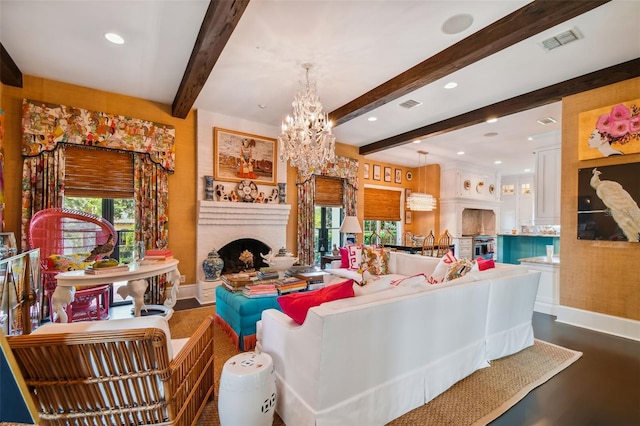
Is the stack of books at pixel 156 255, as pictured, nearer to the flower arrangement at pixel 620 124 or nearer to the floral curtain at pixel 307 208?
the floral curtain at pixel 307 208

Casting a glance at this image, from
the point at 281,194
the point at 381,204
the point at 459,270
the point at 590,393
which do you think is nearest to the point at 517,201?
the point at 381,204

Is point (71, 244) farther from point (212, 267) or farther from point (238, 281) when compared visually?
point (238, 281)

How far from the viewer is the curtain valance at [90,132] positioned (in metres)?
3.41

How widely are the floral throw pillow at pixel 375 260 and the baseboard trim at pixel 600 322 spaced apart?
2311 mm

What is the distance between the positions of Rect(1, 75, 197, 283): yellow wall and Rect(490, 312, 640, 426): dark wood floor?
14.6 ft

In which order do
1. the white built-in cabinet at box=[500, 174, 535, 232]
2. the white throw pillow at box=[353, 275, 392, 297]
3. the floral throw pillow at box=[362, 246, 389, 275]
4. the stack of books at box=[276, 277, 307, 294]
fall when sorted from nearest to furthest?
the white throw pillow at box=[353, 275, 392, 297], the stack of books at box=[276, 277, 307, 294], the floral throw pillow at box=[362, 246, 389, 275], the white built-in cabinet at box=[500, 174, 535, 232]

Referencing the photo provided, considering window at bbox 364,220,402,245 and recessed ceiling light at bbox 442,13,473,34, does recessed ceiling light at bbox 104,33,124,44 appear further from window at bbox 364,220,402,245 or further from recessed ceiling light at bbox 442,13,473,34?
window at bbox 364,220,402,245

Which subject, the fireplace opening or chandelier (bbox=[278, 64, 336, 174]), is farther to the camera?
the fireplace opening

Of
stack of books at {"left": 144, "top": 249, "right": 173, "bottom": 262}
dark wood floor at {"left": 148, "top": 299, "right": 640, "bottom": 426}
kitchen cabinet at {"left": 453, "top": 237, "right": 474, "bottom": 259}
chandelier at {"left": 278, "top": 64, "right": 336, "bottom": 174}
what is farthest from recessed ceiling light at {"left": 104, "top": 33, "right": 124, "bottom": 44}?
kitchen cabinet at {"left": 453, "top": 237, "right": 474, "bottom": 259}

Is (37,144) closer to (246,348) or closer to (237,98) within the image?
(237,98)

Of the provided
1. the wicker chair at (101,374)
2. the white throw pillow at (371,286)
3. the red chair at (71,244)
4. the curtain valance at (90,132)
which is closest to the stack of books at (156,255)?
the red chair at (71,244)

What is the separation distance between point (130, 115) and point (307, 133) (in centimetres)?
277

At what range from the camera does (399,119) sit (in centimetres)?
489

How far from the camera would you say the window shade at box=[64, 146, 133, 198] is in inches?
147
